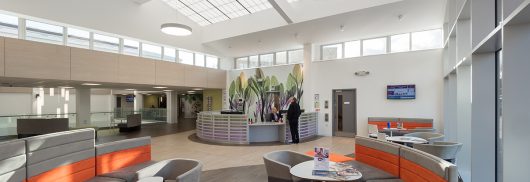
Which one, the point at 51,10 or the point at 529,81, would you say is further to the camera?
the point at 51,10

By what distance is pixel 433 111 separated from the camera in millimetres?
Answer: 8078

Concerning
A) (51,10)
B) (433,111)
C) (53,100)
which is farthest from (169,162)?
(53,100)

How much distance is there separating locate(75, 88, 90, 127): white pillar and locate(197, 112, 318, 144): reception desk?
214 inches

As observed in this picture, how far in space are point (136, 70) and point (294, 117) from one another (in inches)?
236

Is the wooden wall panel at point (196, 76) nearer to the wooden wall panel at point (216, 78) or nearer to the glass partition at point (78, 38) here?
the wooden wall panel at point (216, 78)

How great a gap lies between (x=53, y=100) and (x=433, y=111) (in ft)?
63.5

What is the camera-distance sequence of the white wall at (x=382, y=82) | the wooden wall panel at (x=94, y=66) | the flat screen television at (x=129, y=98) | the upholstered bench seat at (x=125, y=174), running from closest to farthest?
the upholstered bench seat at (x=125, y=174) → the wooden wall panel at (x=94, y=66) → the white wall at (x=382, y=82) → the flat screen television at (x=129, y=98)

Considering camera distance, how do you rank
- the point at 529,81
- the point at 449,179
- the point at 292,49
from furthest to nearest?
1. the point at 292,49
2. the point at 449,179
3. the point at 529,81

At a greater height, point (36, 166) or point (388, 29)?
point (388, 29)

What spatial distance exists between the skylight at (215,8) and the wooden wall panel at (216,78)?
2.83 m

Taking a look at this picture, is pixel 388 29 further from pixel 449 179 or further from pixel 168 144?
pixel 168 144

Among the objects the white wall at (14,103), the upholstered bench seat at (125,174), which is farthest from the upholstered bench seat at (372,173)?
the white wall at (14,103)

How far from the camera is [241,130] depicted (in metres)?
8.21

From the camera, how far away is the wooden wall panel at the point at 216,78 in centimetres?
1240
